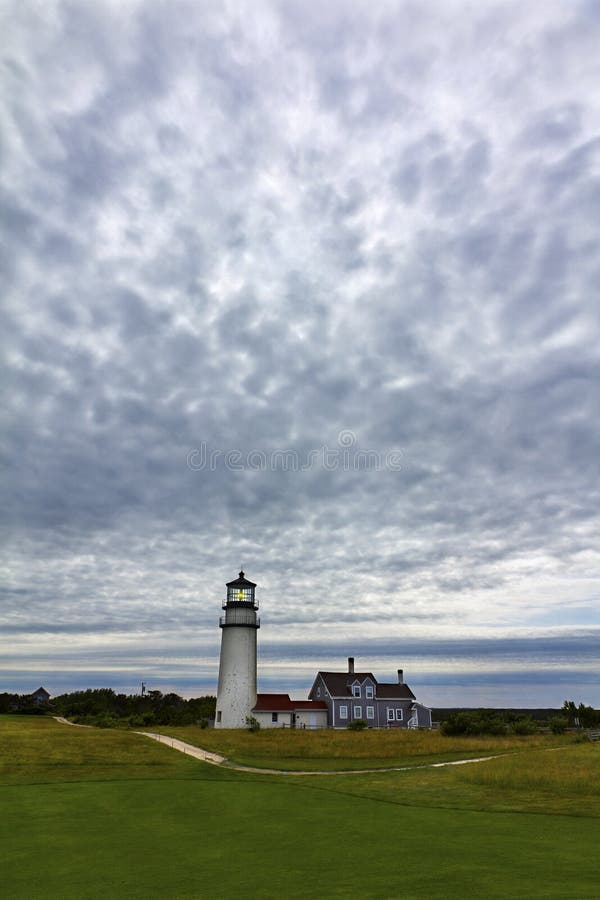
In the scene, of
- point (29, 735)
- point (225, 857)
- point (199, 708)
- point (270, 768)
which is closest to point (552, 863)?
point (225, 857)

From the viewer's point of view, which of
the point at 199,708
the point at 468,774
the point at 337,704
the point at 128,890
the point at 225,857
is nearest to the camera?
the point at 128,890

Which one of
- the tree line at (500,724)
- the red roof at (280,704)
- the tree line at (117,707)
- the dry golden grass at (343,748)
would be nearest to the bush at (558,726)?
the tree line at (500,724)

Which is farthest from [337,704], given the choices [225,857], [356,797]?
[225,857]

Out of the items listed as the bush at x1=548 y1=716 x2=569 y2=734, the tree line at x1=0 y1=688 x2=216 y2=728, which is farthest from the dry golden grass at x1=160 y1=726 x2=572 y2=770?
the tree line at x1=0 y1=688 x2=216 y2=728

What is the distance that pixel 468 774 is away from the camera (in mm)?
25500

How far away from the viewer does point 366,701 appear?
6481 cm

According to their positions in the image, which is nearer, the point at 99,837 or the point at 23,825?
the point at 99,837

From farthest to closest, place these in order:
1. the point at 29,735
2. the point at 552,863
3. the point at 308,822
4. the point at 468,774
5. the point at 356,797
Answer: the point at 29,735
the point at 468,774
the point at 356,797
the point at 308,822
the point at 552,863

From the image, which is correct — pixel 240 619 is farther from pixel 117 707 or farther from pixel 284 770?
pixel 117 707

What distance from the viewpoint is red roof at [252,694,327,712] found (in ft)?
194

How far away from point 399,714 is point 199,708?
110 feet

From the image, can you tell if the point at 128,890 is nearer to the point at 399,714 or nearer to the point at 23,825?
the point at 23,825

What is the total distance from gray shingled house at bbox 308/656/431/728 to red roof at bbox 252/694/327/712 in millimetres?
1506

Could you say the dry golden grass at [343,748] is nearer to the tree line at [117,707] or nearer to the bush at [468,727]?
the bush at [468,727]
